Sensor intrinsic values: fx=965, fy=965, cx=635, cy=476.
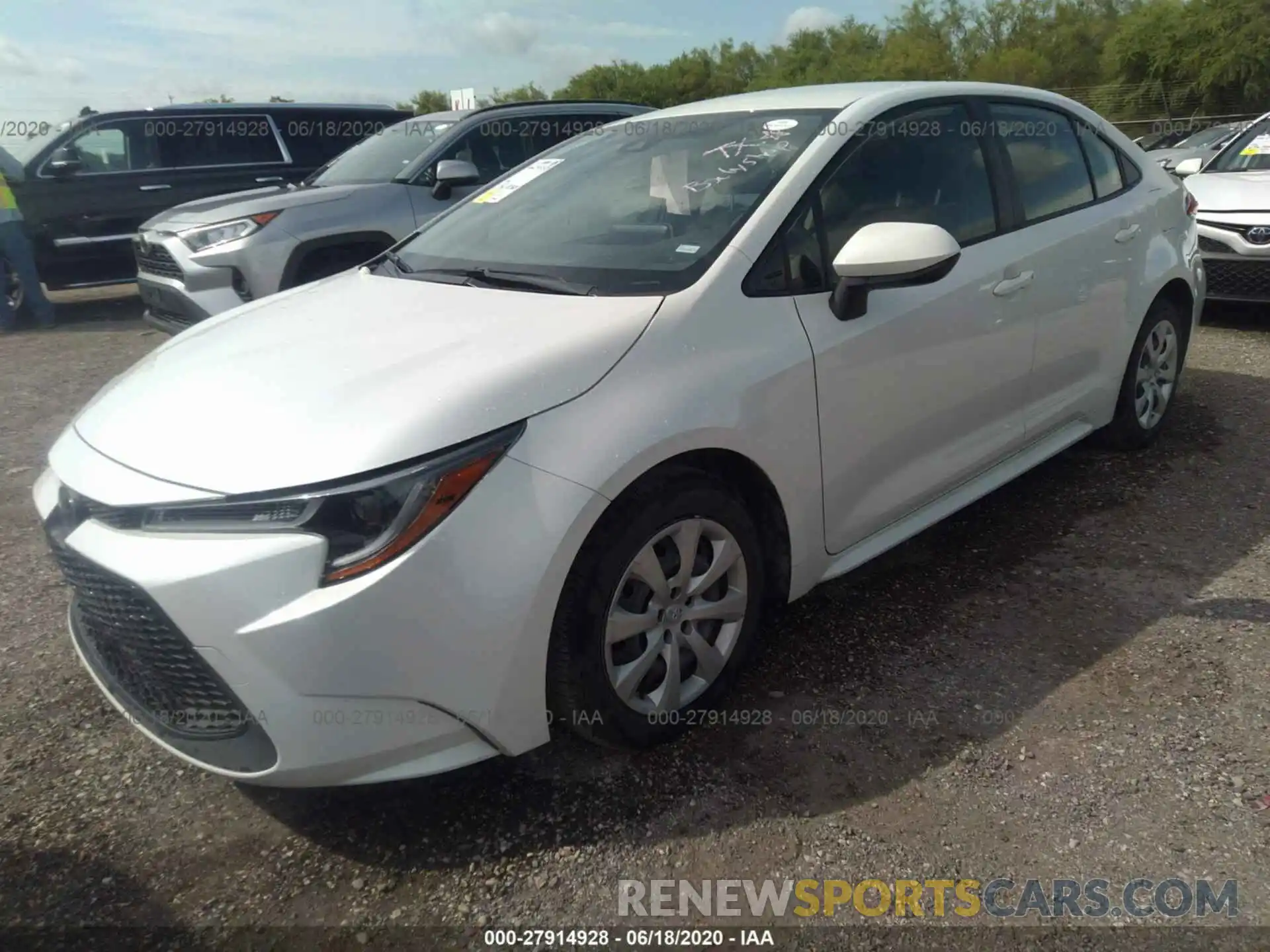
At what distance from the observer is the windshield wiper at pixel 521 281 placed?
8.47 ft

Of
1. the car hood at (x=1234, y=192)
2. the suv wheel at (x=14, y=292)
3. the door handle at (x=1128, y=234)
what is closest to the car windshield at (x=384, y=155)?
the suv wheel at (x=14, y=292)

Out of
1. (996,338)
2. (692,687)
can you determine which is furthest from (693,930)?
(996,338)

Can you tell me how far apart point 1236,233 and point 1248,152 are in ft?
4.59

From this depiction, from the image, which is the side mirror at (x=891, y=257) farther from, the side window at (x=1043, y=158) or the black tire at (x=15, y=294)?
the black tire at (x=15, y=294)

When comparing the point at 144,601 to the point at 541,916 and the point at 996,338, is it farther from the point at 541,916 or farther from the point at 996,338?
the point at 996,338

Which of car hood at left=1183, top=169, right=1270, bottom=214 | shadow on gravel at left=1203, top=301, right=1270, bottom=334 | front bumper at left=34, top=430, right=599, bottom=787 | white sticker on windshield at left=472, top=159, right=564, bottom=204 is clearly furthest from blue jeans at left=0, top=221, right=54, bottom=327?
shadow on gravel at left=1203, top=301, right=1270, bottom=334

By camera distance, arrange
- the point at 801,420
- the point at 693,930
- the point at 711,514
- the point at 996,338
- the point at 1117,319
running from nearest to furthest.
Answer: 1. the point at 693,930
2. the point at 711,514
3. the point at 801,420
4. the point at 996,338
5. the point at 1117,319

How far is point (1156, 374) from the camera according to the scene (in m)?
4.30

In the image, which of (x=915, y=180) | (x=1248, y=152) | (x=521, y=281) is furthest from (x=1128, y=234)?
(x=1248, y=152)

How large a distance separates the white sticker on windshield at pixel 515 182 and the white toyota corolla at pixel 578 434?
0.03 m

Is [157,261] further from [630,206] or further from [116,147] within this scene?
[630,206]

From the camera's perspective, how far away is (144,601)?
201cm

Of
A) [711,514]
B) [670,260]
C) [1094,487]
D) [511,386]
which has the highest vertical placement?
[670,260]

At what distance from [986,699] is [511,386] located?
62.8 inches
